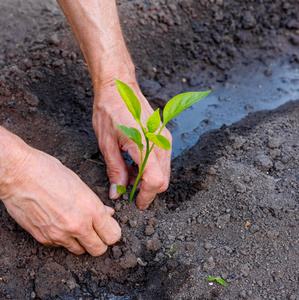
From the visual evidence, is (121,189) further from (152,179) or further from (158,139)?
(158,139)

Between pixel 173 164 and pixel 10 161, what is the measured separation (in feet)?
4.16

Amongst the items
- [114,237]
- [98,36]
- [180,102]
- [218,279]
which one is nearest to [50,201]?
[114,237]

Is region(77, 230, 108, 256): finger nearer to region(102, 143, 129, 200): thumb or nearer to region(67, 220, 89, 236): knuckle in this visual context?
region(67, 220, 89, 236): knuckle

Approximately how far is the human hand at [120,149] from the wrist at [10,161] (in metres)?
0.56

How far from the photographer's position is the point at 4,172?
172 cm

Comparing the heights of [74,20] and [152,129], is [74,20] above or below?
above

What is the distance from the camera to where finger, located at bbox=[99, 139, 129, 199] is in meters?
2.21

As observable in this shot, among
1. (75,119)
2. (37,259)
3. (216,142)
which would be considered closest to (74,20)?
(75,119)

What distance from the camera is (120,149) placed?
2.22 m

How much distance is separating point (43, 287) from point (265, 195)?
133cm

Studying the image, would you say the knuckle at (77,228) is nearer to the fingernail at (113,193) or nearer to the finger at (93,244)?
the finger at (93,244)

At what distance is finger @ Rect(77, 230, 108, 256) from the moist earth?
84 millimetres

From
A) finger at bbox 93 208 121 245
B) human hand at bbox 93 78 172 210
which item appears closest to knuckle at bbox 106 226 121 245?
finger at bbox 93 208 121 245

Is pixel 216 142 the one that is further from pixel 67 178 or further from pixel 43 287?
pixel 43 287
